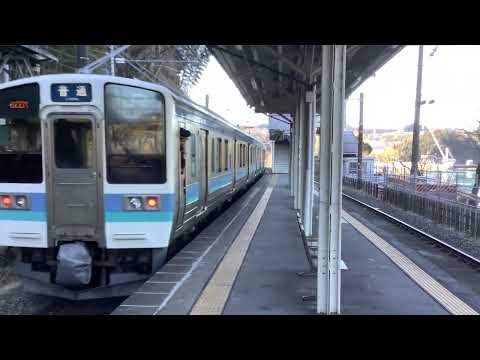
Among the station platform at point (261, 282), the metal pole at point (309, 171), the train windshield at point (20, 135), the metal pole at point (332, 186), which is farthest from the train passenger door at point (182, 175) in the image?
the metal pole at point (309, 171)

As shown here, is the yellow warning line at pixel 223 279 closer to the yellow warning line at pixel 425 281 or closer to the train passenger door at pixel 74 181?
the train passenger door at pixel 74 181

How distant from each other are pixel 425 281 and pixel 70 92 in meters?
4.99

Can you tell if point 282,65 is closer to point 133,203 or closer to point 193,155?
point 193,155

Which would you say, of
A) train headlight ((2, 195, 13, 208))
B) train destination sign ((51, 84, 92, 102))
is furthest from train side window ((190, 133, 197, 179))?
train headlight ((2, 195, 13, 208))

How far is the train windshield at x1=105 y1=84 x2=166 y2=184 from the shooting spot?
17.9 feet

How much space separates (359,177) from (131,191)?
65.3ft

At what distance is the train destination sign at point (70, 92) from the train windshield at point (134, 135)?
0.71ft

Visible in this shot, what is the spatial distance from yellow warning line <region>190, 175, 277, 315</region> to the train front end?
860 mm

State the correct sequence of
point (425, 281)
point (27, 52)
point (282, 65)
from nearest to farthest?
1. point (425, 281)
2. point (282, 65)
3. point (27, 52)

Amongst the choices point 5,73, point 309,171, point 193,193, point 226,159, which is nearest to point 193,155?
point 193,193

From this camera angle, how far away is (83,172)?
17.8ft

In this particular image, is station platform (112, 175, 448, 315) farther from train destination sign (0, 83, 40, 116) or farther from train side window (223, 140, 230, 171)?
train side window (223, 140, 230, 171)

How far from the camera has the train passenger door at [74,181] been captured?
5.40 metres
